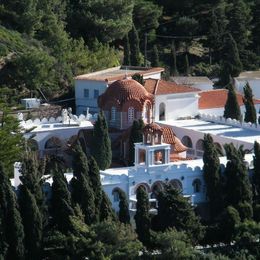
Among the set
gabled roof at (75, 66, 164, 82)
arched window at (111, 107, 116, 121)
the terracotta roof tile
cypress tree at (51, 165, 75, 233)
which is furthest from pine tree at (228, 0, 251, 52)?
cypress tree at (51, 165, 75, 233)

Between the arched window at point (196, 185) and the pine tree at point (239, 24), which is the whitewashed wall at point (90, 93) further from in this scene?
the pine tree at point (239, 24)

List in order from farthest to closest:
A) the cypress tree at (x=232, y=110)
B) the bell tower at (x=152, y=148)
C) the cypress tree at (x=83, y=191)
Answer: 1. the cypress tree at (x=232, y=110)
2. the bell tower at (x=152, y=148)
3. the cypress tree at (x=83, y=191)

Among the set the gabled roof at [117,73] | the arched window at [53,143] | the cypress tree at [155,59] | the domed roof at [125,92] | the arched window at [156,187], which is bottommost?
the arched window at [156,187]

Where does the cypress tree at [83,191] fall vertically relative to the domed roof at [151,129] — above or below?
below

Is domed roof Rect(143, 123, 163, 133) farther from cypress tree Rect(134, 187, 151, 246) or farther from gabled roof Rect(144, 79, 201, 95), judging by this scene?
gabled roof Rect(144, 79, 201, 95)

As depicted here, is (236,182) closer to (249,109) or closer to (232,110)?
(249,109)

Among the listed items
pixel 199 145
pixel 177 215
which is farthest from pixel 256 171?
pixel 199 145

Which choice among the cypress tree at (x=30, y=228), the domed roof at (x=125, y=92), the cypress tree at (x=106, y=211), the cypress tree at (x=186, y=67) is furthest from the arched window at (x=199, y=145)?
the cypress tree at (x=186, y=67)

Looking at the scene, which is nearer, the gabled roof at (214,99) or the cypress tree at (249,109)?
the cypress tree at (249,109)
